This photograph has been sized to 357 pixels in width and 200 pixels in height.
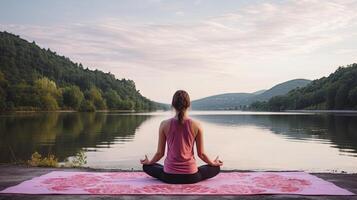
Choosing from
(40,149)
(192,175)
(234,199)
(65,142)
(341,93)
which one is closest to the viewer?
(234,199)

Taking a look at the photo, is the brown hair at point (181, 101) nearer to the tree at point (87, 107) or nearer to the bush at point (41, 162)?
the bush at point (41, 162)

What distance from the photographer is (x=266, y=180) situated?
8953 mm

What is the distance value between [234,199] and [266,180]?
2054 mm

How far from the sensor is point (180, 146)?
26.8 ft

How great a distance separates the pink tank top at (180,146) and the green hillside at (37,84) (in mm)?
99688

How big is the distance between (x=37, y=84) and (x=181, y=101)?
121370mm

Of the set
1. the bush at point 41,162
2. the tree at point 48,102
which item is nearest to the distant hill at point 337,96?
the tree at point 48,102

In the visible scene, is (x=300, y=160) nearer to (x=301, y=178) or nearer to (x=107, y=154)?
(x=107, y=154)

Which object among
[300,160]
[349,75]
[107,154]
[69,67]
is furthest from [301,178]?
[69,67]

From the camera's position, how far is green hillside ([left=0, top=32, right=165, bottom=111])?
111 metres

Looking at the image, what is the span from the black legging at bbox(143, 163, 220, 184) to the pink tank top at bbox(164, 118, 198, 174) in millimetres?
110

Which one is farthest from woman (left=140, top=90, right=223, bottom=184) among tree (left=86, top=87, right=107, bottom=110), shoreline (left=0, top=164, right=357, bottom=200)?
tree (left=86, top=87, right=107, bottom=110)

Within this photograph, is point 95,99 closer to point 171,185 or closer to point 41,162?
point 41,162

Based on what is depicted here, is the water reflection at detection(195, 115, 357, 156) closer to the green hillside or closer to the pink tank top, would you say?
the pink tank top
